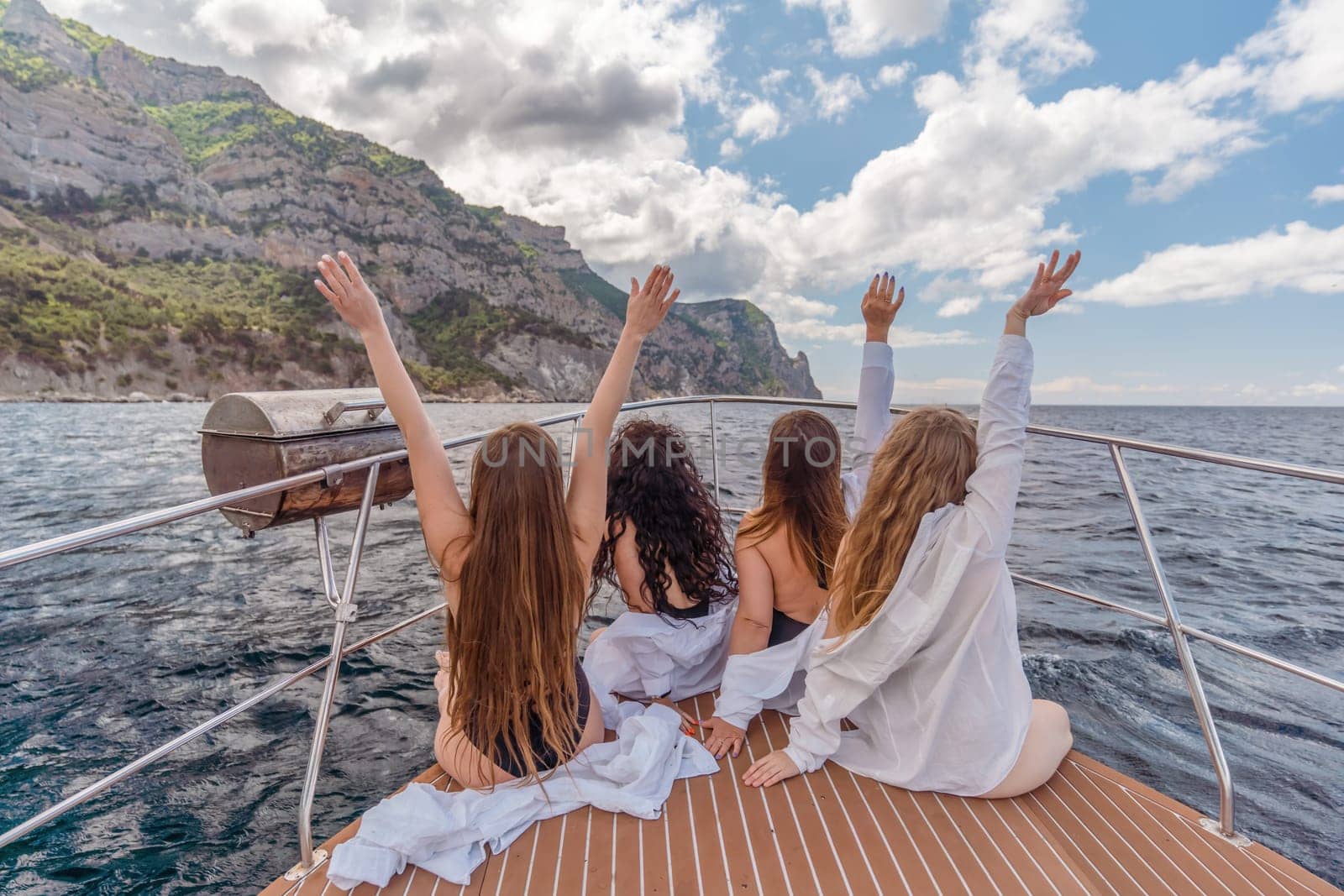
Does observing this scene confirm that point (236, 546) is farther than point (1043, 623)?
Yes

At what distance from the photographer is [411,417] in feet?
4.70

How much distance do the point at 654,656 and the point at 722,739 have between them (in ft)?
1.34

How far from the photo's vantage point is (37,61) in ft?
260

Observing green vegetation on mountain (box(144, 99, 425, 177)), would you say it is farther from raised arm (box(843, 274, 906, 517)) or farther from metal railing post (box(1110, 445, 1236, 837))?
metal railing post (box(1110, 445, 1236, 837))

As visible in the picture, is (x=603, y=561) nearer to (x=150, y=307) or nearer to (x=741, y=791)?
(x=741, y=791)

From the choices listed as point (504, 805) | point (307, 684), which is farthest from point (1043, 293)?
point (307, 684)

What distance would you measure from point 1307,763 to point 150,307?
70.7 metres

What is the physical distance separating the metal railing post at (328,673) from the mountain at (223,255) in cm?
6055

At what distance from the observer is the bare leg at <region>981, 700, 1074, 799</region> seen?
158cm

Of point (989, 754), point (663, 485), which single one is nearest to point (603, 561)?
point (663, 485)

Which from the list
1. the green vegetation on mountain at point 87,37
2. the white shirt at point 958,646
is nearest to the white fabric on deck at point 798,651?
the white shirt at point 958,646

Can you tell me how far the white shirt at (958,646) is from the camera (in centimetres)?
144

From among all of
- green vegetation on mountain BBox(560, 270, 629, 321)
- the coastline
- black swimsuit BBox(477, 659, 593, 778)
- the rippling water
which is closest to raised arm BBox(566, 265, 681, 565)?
black swimsuit BBox(477, 659, 593, 778)

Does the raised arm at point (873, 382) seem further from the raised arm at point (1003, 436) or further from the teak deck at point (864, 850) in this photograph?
the teak deck at point (864, 850)
